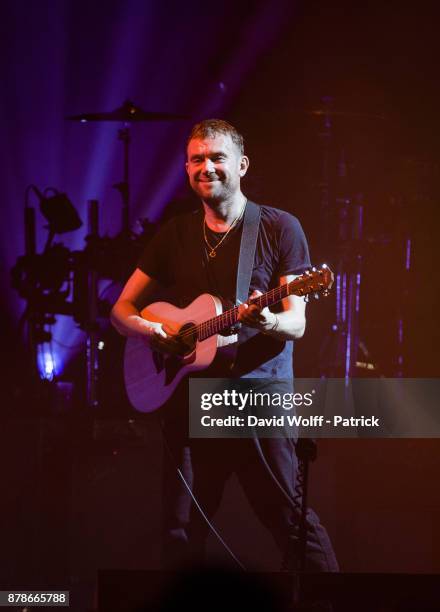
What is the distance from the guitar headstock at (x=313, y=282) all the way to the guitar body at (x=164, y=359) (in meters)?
0.38

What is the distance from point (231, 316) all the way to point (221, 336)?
0.33 feet

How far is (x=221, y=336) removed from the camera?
2666 mm

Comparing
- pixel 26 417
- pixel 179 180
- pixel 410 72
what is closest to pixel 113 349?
pixel 26 417

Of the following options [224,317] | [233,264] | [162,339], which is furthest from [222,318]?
[162,339]

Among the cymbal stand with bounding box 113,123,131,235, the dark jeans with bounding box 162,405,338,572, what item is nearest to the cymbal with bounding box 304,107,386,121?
the cymbal stand with bounding box 113,123,131,235

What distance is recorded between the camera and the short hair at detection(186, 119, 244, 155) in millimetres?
2857

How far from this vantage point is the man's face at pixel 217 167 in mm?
2805

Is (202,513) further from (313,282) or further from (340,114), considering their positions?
(340,114)

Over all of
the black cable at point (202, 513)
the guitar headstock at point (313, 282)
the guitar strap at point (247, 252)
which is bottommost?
the black cable at point (202, 513)

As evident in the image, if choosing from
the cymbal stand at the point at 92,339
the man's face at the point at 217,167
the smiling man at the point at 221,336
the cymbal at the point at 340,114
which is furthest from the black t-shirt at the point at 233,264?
the cymbal at the point at 340,114

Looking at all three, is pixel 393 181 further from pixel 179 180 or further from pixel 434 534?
pixel 434 534

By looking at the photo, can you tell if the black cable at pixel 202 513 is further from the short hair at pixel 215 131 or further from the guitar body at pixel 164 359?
the short hair at pixel 215 131

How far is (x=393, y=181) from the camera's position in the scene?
3264 mm

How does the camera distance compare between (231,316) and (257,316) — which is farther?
(231,316)
